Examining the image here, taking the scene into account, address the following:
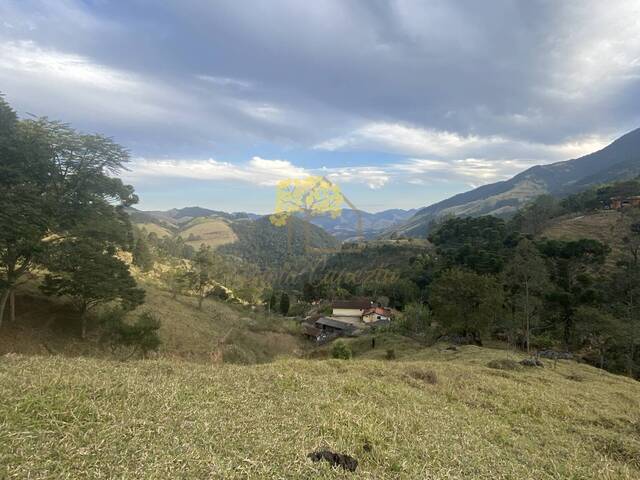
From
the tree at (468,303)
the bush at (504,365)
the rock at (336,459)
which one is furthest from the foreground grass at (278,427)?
the tree at (468,303)

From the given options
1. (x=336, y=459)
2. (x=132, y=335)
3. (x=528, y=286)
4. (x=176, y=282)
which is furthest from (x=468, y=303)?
(x=176, y=282)

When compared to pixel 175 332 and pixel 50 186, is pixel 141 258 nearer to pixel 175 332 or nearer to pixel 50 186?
pixel 175 332

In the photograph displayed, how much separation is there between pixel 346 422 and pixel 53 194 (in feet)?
76.8

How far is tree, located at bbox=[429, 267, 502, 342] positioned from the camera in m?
27.6

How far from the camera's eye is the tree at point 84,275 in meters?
20.2

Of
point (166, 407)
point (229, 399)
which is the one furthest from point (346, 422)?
point (166, 407)

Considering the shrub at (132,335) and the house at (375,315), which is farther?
the house at (375,315)

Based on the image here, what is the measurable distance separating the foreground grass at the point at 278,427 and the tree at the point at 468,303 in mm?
17751

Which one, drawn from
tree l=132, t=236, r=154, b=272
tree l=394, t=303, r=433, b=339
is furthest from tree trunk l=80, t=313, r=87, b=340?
tree l=132, t=236, r=154, b=272

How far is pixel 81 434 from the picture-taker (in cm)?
441

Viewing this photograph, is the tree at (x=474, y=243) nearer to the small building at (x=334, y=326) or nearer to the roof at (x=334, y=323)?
the small building at (x=334, y=326)

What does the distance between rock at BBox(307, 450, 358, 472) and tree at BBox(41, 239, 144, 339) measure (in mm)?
20819

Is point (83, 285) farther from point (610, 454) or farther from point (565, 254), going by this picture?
point (565, 254)

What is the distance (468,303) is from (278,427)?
1042 inches
